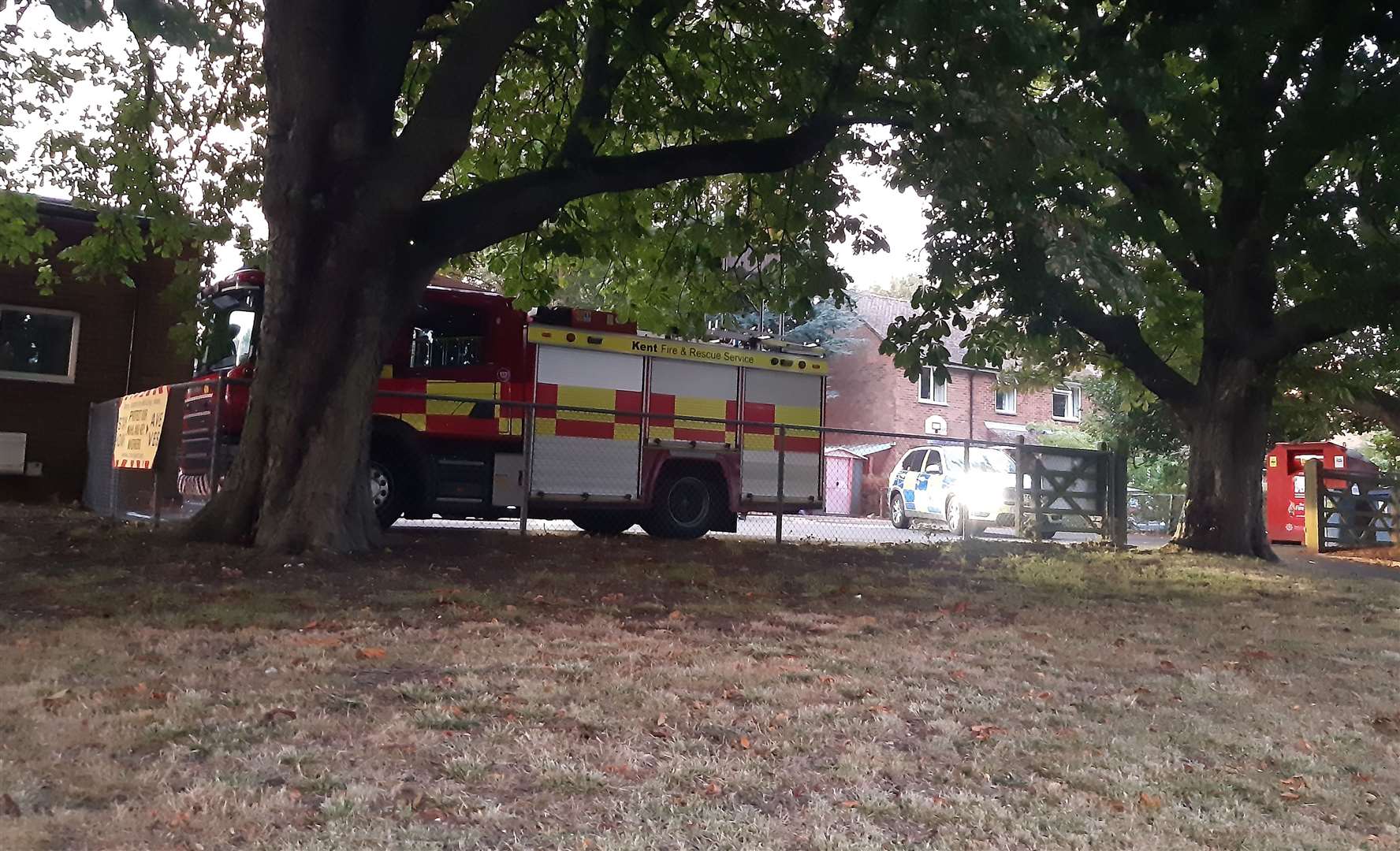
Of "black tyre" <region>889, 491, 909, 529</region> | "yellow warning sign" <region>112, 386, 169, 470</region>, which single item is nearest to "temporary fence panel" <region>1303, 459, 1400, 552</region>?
"black tyre" <region>889, 491, 909, 529</region>

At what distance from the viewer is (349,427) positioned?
30.5 feet

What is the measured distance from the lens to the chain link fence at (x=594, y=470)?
37.7ft

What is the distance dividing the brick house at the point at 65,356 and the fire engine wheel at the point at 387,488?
5917 mm

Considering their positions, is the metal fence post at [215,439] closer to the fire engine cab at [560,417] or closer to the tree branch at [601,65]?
the fire engine cab at [560,417]

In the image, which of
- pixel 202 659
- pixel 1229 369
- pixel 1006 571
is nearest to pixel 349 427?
pixel 202 659

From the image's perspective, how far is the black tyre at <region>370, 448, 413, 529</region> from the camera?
12.2 m

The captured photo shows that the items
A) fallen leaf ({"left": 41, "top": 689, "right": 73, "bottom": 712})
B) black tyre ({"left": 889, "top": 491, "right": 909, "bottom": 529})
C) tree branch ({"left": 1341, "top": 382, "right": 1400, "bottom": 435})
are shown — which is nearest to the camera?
fallen leaf ({"left": 41, "top": 689, "right": 73, "bottom": 712})

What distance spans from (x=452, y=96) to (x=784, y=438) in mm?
6591

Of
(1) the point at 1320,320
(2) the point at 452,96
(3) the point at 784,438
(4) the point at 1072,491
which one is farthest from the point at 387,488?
(1) the point at 1320,320

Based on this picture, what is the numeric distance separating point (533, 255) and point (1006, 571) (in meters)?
6.07

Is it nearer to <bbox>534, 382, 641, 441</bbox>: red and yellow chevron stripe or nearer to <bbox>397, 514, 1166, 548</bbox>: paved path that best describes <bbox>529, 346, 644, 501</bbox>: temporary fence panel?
<bbox>534, 382, 641, 441</bbox>: red and yellow chevron stripe

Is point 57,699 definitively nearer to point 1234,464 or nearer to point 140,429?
point 140,429

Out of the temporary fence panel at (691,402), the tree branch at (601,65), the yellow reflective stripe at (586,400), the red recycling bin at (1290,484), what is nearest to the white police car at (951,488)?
the temporary fence panel at (691,402)

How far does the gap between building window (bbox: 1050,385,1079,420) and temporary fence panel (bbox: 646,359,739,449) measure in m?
33.5
